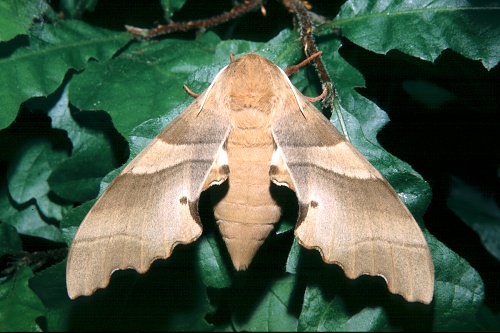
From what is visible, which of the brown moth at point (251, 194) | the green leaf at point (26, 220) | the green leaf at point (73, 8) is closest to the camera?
the brown moth at point (251, 194)

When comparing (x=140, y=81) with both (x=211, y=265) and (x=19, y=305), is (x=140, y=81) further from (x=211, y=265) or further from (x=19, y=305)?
(x=19, y=305)

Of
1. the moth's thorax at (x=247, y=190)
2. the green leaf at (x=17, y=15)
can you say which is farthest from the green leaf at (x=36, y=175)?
the moth's thorax at (x=247, y=190)

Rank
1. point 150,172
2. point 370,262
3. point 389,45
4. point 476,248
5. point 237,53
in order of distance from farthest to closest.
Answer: point 476,248
point 237,53
point 389,45
point 150,172
point 370,262

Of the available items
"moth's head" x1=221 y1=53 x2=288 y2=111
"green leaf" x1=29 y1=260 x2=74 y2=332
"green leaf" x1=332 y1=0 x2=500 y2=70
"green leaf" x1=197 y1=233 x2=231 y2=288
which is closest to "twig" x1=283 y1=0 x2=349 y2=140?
"green leaf" x1=332 y1=0 x2=500 y2=70

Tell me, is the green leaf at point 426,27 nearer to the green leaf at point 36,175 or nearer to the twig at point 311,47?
the twig at point 311,47

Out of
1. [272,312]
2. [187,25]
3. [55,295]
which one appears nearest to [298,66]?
[187,25]

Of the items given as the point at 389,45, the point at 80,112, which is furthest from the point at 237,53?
the point at 80,112

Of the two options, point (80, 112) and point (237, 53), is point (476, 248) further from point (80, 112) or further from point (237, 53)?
point (80, 112)
